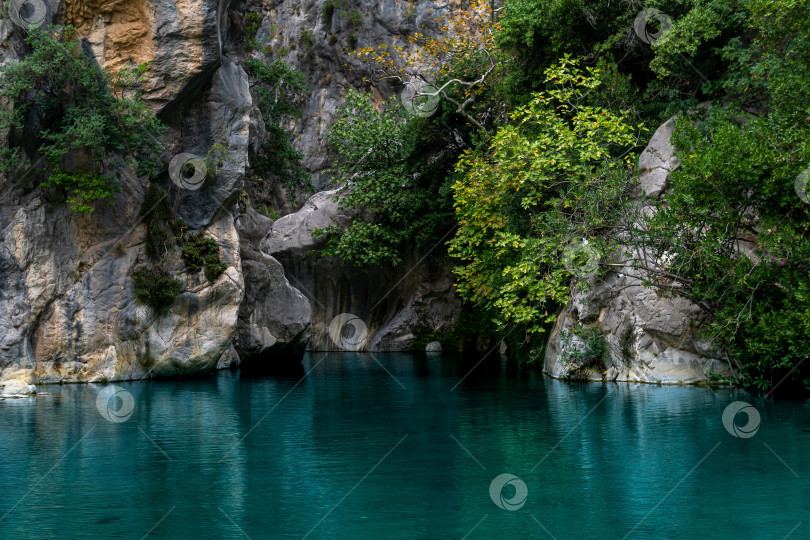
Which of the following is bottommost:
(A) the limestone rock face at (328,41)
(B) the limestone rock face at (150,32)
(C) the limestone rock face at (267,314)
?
(C) the limestone rock face at (267,314)

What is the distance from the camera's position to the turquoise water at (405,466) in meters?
9.16

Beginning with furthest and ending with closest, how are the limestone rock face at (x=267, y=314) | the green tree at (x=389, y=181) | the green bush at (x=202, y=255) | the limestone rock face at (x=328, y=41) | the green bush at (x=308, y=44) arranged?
the green bush at (x=308, y=44), the limestone rock face at (x=328, y=41), the green tree at (x=389, y=181), the limestone rock face at (x=267, y=314), the green bush at (x=202, y=255)

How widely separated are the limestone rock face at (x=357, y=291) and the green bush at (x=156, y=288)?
1301cm

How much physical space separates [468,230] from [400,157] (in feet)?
30.0

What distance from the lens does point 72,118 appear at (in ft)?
72.9

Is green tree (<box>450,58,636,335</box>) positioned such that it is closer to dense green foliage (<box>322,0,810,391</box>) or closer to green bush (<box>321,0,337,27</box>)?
dense green foliage (<box>322,0,810,391</box>)

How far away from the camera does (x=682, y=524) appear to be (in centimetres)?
899

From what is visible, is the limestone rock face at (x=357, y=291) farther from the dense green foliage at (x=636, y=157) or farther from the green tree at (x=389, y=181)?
the dense green foliage at (x=636, y=157)

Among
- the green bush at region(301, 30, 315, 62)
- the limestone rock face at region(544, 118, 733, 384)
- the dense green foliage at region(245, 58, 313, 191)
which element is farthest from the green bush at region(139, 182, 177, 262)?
the green bush at region(301, 30, 315, 62)

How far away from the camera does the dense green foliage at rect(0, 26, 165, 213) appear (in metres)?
21.5

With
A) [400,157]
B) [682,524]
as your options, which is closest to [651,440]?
[682,524]

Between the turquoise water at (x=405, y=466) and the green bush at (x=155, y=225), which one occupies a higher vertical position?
the green bush at (x=155, y=225)

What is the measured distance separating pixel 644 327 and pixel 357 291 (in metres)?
20.5

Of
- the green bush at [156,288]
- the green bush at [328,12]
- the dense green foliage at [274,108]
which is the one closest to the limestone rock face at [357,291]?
the dense green foliage at [274,108]
